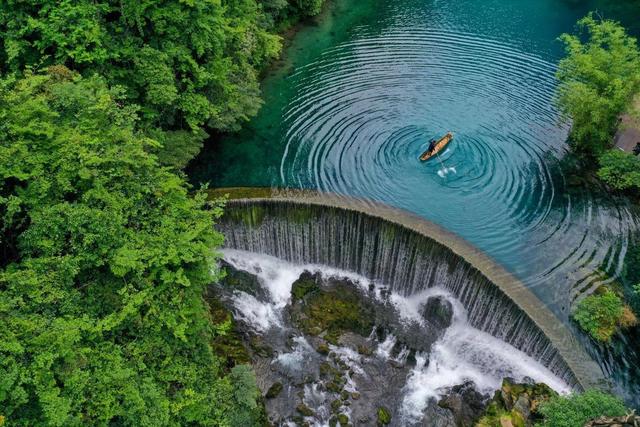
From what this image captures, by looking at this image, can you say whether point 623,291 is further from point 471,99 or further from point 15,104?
point 15,104

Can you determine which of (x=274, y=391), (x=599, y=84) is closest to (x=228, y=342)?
(x=274, y=391)

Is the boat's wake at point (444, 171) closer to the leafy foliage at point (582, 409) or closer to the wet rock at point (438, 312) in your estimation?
the wet rock at point (438, 312)

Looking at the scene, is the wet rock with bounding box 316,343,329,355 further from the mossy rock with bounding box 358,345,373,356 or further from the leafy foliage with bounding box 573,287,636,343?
the leafy foliage with bounding box 573,287,636,343

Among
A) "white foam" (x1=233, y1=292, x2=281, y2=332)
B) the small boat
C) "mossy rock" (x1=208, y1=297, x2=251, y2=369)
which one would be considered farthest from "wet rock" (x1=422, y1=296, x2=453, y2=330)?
the small boat

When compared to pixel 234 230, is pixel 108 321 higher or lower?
higher

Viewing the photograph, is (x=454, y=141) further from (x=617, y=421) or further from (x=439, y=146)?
(x=617, y=421)

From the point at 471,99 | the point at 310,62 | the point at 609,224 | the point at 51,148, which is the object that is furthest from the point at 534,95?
the point at 51,148
